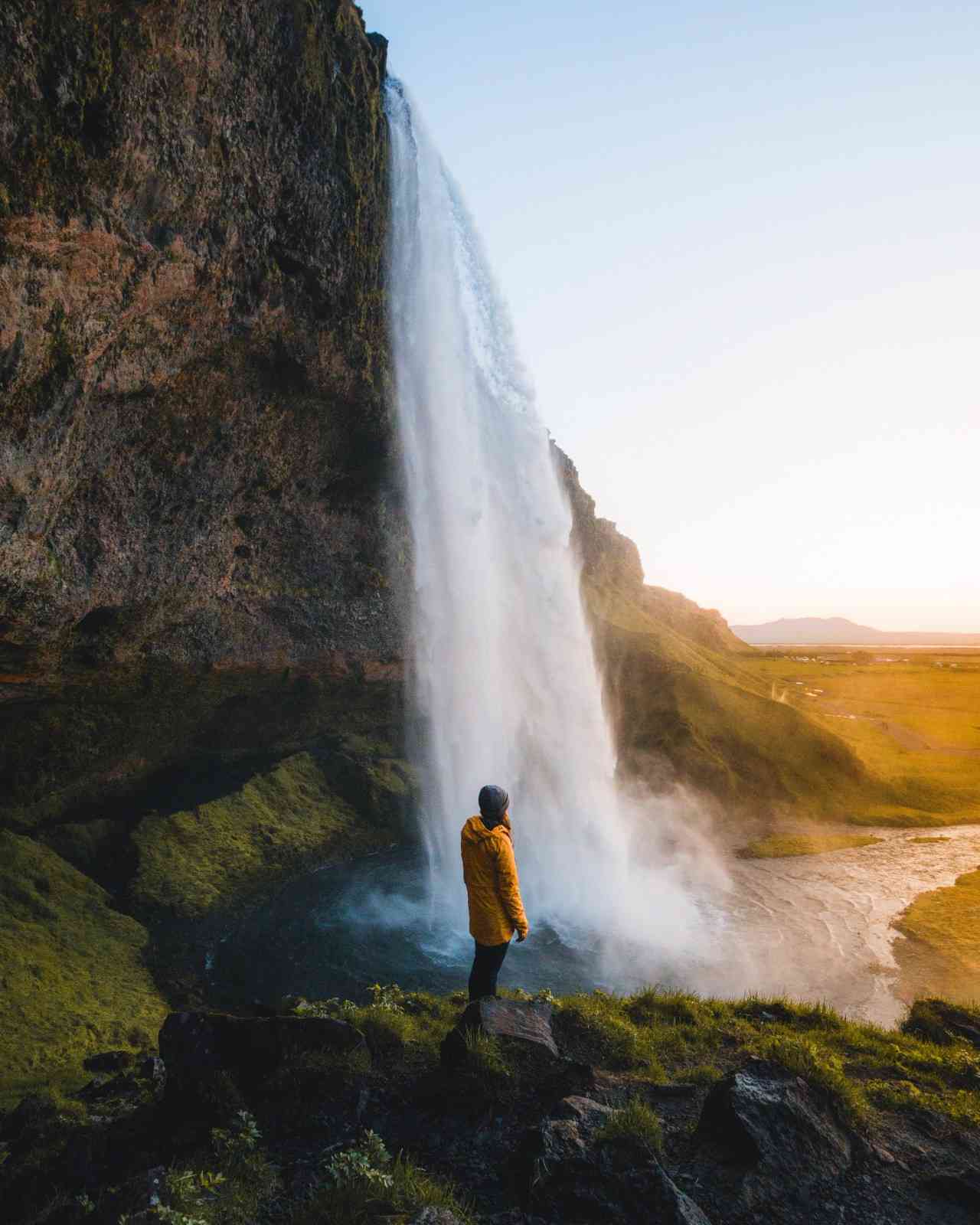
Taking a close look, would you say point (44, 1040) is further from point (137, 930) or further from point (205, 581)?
point (205, 581)

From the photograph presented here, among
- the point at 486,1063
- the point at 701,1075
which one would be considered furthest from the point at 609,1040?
the point at 486,1063

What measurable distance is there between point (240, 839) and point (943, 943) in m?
21.3

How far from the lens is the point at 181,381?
1538 cm

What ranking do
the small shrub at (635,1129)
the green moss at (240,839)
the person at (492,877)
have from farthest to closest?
the green moss at (240,839), the person at (492,877), the small shrub at (635,1129)

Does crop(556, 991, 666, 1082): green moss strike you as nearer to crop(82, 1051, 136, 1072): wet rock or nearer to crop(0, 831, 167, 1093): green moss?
crop(82, 1051, 136, 1072): wet rock

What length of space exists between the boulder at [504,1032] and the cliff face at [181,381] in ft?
36.8

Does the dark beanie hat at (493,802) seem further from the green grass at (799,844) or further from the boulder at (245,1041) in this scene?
the green grass at (799,844)

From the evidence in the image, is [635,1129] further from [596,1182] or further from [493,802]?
[493,802]

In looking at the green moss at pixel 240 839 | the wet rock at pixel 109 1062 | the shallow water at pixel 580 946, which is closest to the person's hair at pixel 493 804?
the wet rock at pixel 109 1062

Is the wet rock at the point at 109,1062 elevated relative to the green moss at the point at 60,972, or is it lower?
elevated

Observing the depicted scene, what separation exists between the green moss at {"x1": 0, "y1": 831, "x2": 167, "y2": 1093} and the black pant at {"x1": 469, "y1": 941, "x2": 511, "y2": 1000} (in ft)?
26.0

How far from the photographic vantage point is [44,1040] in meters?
12.6

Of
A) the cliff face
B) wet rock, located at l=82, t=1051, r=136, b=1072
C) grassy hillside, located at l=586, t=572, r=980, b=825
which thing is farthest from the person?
grassy hillside, located at l=586, t=572, r=980, b=825

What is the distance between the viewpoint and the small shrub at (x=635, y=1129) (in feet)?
19.3
